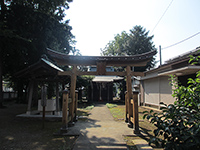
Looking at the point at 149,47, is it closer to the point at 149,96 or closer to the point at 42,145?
the point at 149,96

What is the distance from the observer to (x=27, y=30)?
12.8 meters

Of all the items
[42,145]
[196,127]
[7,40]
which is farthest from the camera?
[7,40]

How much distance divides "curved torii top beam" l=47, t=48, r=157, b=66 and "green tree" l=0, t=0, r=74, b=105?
746cm

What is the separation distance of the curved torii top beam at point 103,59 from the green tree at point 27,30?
746 centimetres

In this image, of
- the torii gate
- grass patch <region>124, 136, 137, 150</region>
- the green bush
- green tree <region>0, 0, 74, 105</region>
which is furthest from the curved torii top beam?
green tree <region>0, 0, 74, 105</region>

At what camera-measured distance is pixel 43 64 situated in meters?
7.82

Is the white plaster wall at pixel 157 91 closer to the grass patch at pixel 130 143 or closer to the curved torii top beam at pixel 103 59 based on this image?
the curved torii top beam at pixel 103 59

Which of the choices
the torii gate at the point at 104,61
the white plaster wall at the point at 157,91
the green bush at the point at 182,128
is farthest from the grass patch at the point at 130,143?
the white plaster wall at the point at 157,91

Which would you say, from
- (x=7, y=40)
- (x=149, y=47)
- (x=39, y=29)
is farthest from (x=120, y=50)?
(x=7, y=40)

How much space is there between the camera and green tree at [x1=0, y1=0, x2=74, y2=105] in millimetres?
12109

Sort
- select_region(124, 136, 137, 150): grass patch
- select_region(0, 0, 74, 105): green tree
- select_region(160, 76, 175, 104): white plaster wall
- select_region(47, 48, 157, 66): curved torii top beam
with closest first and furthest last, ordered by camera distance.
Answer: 1. select_region(124, 136, 137, 150): grass patch
2. select_region(47, 48, 157, 66): curved torii top beam
3. select_region(160, 76, 175, 104): white plaster wall
4. select_region(0, 0, 74, 105): green tree

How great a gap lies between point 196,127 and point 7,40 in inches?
554

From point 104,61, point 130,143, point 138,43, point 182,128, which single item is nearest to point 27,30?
point 104,61

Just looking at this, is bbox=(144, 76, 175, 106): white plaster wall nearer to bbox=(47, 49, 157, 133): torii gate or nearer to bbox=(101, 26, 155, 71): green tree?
bbox=(47, 49, 157, 133): torii gate
